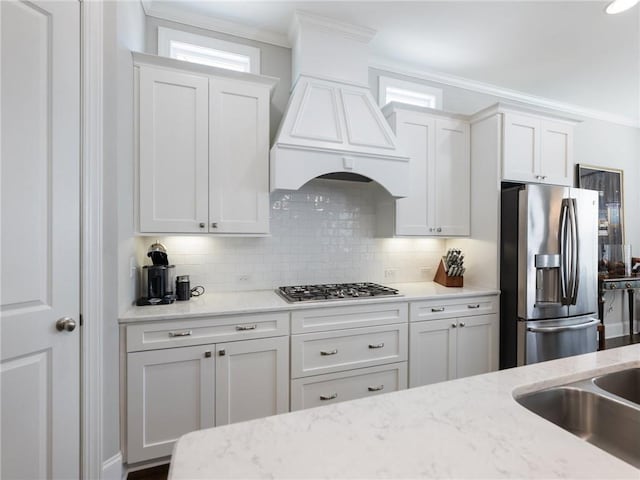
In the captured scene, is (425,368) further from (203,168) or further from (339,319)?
(203,168)

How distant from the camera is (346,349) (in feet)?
7.30

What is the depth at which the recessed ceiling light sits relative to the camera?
224 cm

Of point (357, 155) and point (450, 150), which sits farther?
point (450, 150)

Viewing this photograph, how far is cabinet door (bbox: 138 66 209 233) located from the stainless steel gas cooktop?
2.64 ft

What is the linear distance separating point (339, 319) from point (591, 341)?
238cm

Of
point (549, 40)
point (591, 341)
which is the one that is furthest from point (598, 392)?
point (549, 40)

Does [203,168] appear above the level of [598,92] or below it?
below

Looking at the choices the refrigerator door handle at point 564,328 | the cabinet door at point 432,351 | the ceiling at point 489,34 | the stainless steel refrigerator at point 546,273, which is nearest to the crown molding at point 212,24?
the ceiling at point 489,34

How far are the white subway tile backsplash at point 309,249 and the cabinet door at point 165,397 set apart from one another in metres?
0.76

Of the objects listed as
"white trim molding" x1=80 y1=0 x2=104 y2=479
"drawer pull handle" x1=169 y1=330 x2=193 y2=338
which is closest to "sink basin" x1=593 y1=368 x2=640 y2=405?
"drawer pull handle" x1=169 y1=330 x2=193 y2=338

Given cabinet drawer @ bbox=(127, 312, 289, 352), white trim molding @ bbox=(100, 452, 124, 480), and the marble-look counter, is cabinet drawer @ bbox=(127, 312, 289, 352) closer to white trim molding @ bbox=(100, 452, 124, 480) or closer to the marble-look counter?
white trim molding @ bbox=(100, 452, 124, 480)

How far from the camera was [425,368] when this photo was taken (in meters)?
2.49

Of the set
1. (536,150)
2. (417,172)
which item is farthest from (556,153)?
(417,172)

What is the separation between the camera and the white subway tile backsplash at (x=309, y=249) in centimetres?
254
